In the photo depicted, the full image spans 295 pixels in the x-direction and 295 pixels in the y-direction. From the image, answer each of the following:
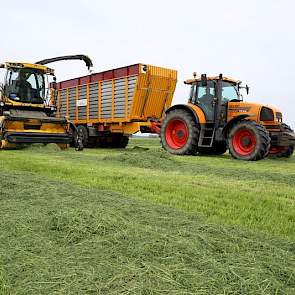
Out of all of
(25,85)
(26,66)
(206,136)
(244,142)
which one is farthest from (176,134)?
(26,66)

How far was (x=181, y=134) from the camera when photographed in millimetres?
13180

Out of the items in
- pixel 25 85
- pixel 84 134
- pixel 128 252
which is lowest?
pixel 128 252

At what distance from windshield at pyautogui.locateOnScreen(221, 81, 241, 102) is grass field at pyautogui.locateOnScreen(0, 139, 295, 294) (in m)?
6.61

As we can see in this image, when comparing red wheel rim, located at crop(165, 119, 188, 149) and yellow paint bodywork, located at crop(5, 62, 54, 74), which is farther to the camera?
yellow paint bodywork, located at crop(5, 62, 54, 74)

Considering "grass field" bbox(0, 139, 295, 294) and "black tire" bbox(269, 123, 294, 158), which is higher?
"black tire" bbox(269, 123, 294, 158)

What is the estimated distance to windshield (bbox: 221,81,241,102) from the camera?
1267 centimetres

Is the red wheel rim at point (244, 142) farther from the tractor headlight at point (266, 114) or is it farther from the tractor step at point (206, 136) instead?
the tractor step at point (206, 136)

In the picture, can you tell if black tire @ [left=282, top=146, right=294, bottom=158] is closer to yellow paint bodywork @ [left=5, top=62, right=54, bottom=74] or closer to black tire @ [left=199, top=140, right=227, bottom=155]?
black tire @ [left=199, top=140, right=227, bottom=155]

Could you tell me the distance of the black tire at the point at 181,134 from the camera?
12.5 meters

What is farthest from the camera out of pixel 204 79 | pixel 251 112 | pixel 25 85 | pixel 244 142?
pixel 25 85

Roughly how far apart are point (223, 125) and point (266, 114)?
1.27m

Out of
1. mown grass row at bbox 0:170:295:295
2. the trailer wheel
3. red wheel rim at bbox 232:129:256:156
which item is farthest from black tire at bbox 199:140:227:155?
mown grass row at bbox 0:170:295:295

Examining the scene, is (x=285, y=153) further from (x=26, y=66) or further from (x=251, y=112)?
(x=26, y=66)

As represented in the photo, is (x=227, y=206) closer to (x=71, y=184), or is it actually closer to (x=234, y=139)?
(x=71, y=184)
